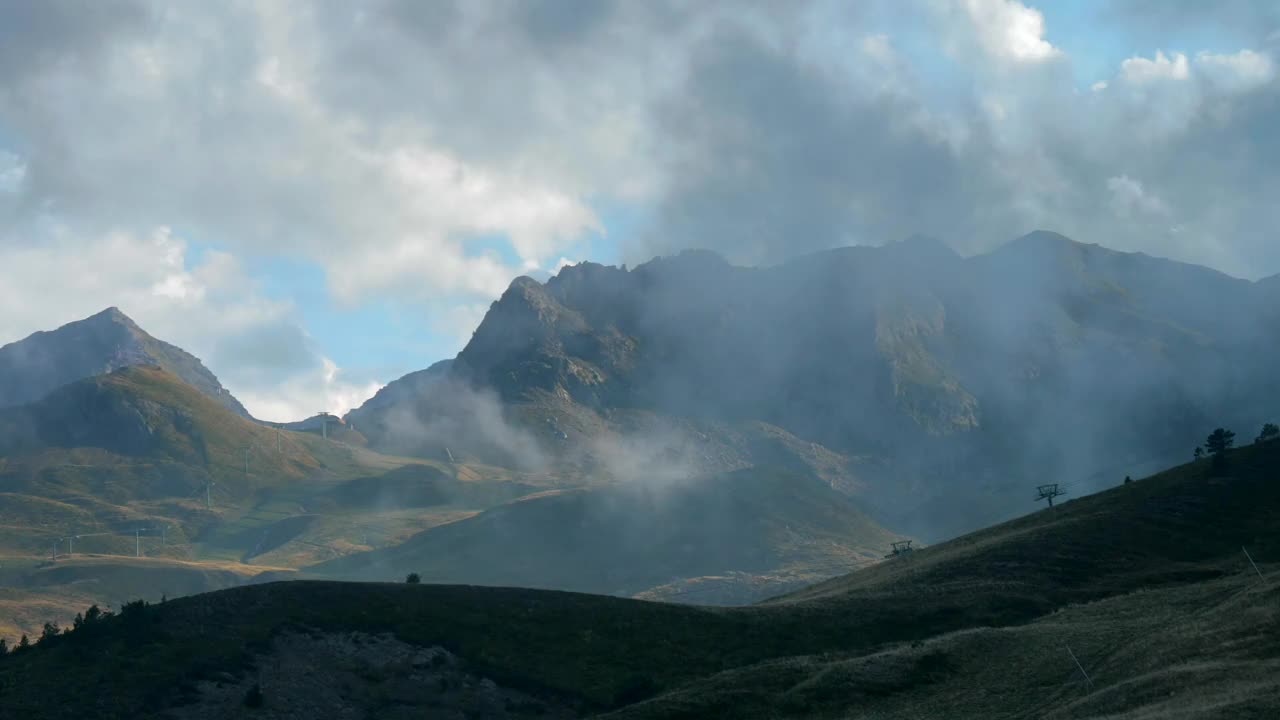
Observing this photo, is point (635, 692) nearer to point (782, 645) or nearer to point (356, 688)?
point (782, 645)

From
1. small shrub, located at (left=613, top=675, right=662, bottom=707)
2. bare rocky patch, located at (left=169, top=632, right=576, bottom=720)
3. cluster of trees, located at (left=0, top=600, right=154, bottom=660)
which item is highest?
cluster of trees, located at (left=0, top=600, right=154, bottom=660)

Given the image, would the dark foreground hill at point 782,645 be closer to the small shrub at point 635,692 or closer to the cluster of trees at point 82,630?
the small shrub at point 635,692

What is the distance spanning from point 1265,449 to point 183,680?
140 m

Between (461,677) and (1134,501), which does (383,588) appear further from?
(1134,501)

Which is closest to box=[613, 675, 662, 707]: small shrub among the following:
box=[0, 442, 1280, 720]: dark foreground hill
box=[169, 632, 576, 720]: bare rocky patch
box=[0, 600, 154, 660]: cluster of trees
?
box=[0, 442, 1280, 720]: dark foreground hill

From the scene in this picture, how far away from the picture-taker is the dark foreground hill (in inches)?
2400

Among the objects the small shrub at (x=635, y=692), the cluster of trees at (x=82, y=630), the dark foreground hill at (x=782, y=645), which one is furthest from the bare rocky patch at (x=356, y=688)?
the cluster of trees at (x=82, y=630)

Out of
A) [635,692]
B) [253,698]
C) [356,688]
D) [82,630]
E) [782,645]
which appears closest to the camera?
[635,692]

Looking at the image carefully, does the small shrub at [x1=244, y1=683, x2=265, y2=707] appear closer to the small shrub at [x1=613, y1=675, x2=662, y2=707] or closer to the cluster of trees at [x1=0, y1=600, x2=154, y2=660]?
the cluster of trees at [x1=0, y1=600, x2=154, y2=660]

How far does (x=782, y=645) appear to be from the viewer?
332 ft

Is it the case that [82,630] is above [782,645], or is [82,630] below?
above

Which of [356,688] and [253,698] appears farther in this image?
[356,688]

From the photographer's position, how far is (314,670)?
96.9 meters

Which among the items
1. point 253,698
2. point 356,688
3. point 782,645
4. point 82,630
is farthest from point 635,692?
point 82,630
